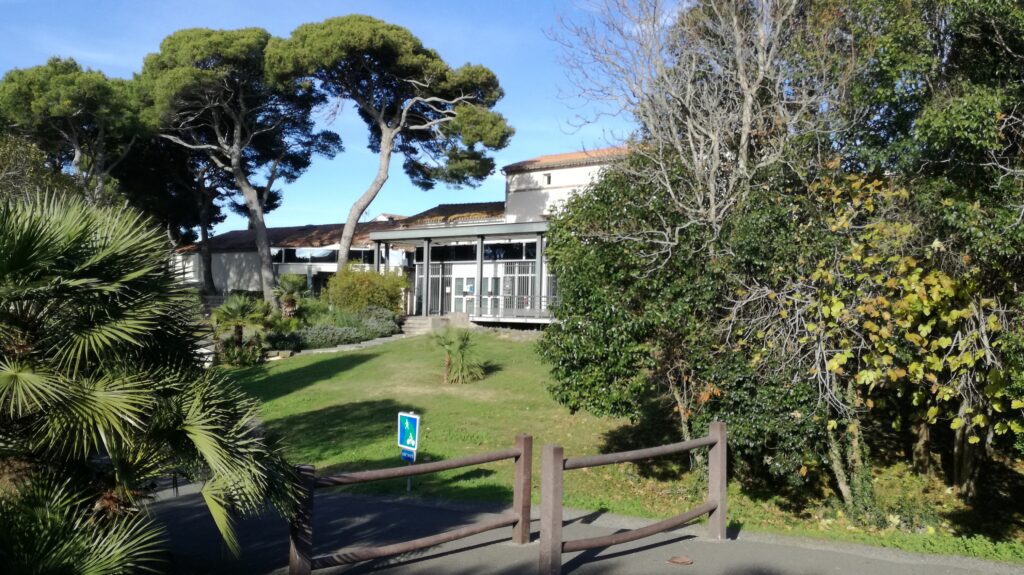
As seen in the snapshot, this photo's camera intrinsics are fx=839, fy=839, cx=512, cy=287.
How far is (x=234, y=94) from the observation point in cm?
3878

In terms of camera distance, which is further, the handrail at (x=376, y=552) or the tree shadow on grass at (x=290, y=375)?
the tree shadow on grass at (x=290, y=375)

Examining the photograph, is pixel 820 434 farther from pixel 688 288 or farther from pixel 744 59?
pixel 744 59

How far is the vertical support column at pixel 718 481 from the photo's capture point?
7129 mm

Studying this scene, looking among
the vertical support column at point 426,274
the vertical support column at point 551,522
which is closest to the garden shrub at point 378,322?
the vertical support column at point 426,274

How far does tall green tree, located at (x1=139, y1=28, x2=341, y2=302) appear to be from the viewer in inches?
1419

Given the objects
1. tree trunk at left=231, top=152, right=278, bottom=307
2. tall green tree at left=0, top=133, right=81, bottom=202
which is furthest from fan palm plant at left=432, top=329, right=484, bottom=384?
tree trunk at left=231, top=152, right=278, bottom=307

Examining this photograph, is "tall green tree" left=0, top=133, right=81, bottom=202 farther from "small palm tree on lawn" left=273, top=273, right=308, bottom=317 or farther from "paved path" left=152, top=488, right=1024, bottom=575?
"paved path" left=152, top=488, right=1024, bottom=575

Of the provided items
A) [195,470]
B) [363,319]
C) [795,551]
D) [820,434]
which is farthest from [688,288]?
[363,319]

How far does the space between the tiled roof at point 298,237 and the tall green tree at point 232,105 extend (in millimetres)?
4209

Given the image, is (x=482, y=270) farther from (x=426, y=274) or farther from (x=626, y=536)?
(x=626, y=536)

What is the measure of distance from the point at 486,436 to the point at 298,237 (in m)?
34.6

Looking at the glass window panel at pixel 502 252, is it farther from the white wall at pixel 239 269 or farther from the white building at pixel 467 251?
the white wall at pixel 239 269

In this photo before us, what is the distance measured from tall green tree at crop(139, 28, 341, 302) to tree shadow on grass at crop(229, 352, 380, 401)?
547 inches

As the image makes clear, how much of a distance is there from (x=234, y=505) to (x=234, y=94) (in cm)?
3712
